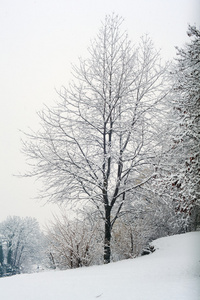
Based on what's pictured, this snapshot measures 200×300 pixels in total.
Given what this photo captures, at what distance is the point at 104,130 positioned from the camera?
7.29 m

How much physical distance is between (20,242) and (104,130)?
141 ft

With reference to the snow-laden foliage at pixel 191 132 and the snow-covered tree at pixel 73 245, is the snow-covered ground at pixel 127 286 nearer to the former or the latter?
the snow-laden foliage at pixel 191 132

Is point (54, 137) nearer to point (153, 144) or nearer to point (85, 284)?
point (153, 144)

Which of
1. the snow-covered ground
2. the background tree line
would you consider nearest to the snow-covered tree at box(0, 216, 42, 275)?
the background tree line

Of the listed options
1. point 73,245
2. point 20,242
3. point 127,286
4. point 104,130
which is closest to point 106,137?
point 104,130

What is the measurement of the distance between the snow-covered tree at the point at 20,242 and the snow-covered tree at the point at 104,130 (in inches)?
1597

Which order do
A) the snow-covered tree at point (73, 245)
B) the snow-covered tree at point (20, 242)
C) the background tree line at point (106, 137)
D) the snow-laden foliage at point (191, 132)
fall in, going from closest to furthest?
the snow-laden foliage at point (191, 132), the snow-covered tree at point (73, 245), the background tree line at point (106, 137), the snow-covered tree at point (20, 242)

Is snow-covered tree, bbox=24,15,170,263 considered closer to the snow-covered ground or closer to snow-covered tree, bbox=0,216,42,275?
the snow-covered ground

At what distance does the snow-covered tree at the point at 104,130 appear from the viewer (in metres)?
7.03

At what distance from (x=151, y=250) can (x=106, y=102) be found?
4848 mm

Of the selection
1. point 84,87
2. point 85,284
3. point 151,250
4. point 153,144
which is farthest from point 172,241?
point 84,87

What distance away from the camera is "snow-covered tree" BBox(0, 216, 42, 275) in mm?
42562

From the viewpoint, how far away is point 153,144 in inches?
289

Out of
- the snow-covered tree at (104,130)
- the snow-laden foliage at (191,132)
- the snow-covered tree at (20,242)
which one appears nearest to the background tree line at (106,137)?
the snow-covered tree at (104,130)
